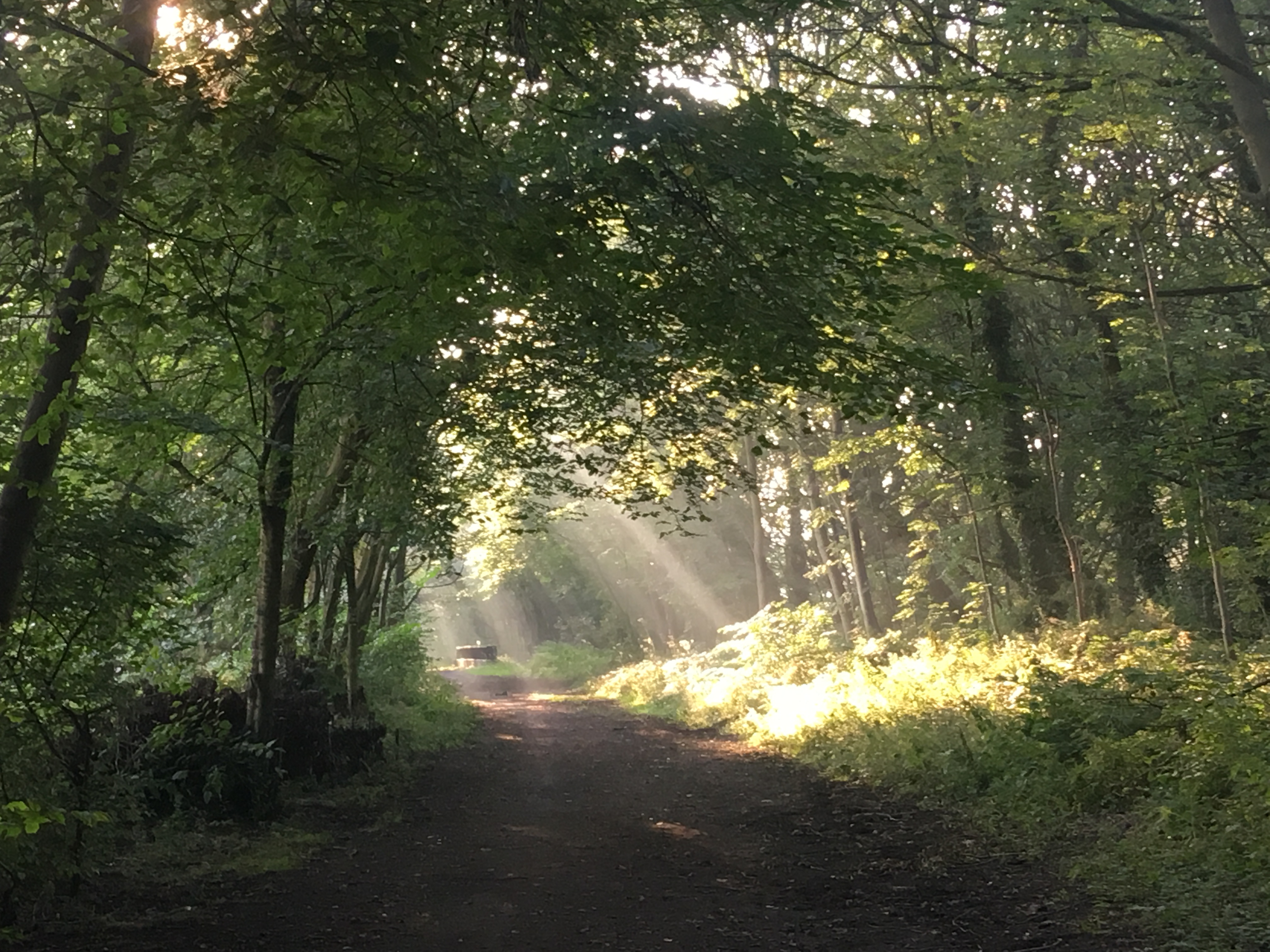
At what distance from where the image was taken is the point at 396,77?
5.15 meters

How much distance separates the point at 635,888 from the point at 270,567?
5996mm

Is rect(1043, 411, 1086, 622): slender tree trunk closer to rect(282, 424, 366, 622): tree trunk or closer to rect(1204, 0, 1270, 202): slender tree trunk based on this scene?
rect(1204, 0, 1270, 202): slender tree trunk

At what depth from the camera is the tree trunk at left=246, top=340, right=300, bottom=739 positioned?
11.7 meters

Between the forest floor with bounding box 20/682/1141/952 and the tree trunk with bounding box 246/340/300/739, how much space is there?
1862mm

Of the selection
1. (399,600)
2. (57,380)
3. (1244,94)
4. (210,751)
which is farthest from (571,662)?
(57,380)

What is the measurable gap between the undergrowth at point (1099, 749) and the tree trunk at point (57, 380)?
281 inches

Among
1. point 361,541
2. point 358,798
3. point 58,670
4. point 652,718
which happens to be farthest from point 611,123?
point 652,718

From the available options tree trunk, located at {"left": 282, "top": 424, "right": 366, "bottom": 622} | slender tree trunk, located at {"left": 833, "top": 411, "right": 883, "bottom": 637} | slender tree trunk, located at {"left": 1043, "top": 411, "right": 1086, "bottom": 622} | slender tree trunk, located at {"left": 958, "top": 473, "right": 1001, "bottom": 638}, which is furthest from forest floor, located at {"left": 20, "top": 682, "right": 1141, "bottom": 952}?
slender tree trunk, located at {"left": 833, "top": 411, "right": 883, "bottom": 637}

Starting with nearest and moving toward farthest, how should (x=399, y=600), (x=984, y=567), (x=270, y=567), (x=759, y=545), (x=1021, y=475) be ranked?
(x=270, y=567) → (x=984, y=567) → (x=1021, y=475) → (x=399, y=600) → (x=759, y=545)

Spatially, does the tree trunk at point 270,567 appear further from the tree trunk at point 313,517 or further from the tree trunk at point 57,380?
the tree trunk at point 57,380

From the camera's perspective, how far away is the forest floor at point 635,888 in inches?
261

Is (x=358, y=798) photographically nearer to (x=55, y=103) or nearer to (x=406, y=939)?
(x=406, y=939)

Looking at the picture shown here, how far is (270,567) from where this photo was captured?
11914mm

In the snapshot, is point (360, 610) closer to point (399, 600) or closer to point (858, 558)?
point (399, 600)
